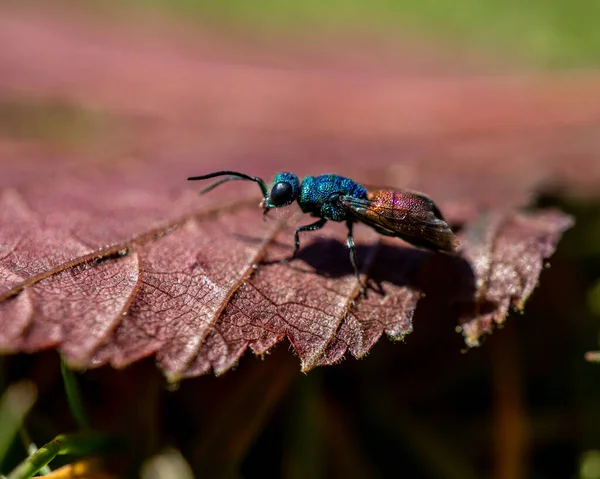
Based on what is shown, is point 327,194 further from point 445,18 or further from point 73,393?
point 445,18

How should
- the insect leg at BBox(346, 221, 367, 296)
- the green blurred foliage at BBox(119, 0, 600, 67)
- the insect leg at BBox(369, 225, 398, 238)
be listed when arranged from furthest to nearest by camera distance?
the green blurred foliage at BBox(119, 0, 600, 67)
the insect leg at BBox(369, 225, 398, 238)
the insect leg at BBox(346, 221, 367, 296)

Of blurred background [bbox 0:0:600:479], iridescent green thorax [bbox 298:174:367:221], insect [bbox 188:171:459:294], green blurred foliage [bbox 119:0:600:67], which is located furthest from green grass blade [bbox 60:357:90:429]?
green blurred foliage [bbox 119:0:600:67]

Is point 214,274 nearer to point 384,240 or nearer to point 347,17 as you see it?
point 384,240

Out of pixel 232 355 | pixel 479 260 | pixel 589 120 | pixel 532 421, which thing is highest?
pixel 589 120

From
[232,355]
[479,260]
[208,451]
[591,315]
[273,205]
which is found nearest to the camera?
[232,355]

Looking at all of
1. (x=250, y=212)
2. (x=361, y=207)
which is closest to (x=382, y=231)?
(x=361, y=207)

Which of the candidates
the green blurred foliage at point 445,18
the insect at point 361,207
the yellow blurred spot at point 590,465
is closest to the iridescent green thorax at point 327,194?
the insect at point 361,207

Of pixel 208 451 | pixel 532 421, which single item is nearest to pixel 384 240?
pixel 532 421

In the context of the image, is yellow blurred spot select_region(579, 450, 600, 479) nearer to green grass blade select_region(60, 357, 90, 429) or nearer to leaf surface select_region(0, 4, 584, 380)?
leaf surface select_region(0, 4, 584, 380)

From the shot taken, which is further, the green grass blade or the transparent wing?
the transparent wing
